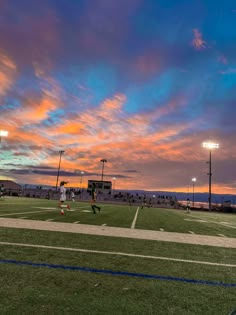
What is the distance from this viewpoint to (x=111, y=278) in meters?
4.14

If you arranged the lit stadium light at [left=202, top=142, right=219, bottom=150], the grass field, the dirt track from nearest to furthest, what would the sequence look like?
the grass field → the dirt track → the lit stadium light at [left=202, top=142, right=219, bottom=150]

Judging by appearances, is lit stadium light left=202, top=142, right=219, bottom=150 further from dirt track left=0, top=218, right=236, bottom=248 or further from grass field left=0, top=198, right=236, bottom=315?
Result: grass field left=0, top=198, right=236, bottom=315

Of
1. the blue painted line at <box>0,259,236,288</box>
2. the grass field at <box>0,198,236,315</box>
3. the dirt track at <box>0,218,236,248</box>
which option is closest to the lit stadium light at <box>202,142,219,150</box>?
the dirt track at <box>0,218,236,248</box>

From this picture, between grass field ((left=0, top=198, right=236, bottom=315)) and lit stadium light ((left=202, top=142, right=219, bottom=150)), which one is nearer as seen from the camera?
grass field ((left=0, top=198, right=236, bottom=315))

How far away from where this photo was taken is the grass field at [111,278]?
10.3 ft

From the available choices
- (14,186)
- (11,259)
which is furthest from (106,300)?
(14,186)

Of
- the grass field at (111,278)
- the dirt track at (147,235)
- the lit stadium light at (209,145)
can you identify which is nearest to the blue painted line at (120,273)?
the grass field at (111,278)

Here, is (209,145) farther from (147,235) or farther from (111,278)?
(111,278)

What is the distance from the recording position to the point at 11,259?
15.9 ft

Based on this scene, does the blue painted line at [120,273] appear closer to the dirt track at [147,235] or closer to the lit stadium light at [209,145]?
the dirt track at [147,235]

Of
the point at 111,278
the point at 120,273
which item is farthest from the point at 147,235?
the point at 111,278

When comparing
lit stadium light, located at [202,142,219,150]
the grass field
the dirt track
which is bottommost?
the grass field

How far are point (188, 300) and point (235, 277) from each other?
1.65 m

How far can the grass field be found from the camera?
3.14 m
